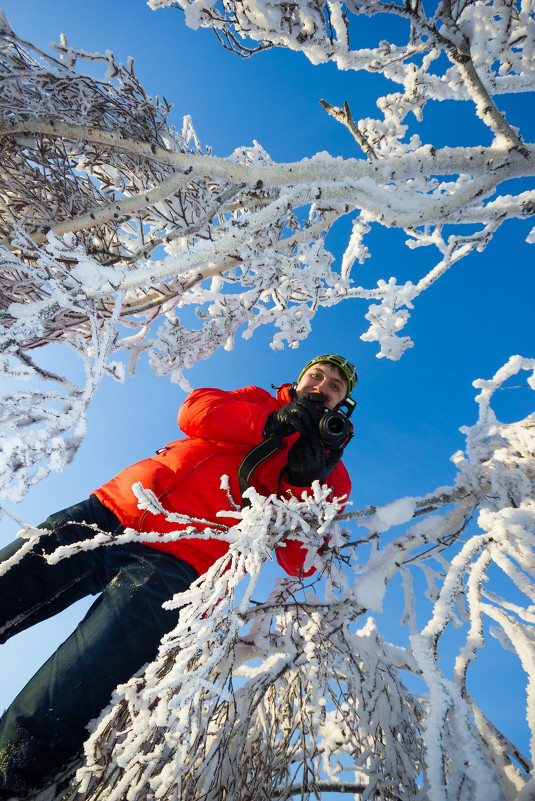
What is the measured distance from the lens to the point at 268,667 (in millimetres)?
2111

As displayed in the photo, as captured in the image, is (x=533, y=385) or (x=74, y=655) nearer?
(x=74, y=655)

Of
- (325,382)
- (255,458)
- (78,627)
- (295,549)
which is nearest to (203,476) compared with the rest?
(255,458)

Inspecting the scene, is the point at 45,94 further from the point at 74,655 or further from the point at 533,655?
the point at 533,655

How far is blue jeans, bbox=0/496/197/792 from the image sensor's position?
1.32m

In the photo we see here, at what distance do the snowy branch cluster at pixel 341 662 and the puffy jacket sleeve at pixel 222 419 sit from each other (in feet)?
2.66

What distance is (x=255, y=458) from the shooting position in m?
1.98

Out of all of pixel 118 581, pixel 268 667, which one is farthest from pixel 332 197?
pixel 268 667

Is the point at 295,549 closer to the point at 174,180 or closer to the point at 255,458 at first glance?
the point at 255,458

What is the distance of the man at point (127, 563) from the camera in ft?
4.44

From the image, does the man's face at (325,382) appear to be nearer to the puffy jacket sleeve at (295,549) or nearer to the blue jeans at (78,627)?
the puffy jacket sleeve at (295,549)

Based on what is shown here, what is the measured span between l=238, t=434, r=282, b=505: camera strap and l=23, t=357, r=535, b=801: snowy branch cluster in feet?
1.64

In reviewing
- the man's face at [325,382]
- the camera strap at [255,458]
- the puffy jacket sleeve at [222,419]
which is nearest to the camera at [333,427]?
the camera strap at [255,458]

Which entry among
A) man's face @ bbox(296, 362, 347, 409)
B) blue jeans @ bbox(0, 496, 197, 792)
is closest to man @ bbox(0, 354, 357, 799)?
blue jeans @ bbox(0, 496, 197, 792)

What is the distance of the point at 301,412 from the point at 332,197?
123 centimetres
